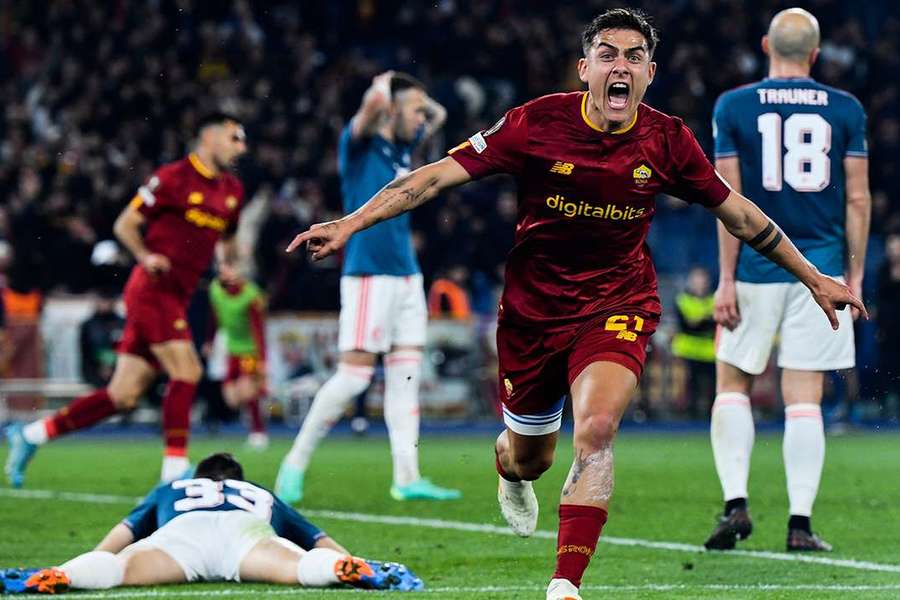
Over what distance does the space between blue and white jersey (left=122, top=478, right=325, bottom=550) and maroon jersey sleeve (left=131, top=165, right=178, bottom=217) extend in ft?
13.7

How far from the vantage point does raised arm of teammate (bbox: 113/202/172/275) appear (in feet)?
33.8

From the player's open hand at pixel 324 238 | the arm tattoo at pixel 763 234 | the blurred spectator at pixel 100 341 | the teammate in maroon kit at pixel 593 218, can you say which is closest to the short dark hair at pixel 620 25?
the teammate in maroon kit at pixel 593 218

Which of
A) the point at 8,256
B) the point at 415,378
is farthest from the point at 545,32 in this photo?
the point at 415,378

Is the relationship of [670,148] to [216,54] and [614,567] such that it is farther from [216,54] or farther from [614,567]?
[216,54]

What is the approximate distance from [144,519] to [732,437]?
283 centimetres

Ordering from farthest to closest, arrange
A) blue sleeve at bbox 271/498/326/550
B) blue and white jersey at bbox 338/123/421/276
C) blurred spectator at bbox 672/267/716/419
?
blurred spectator at bbox 672/267/716/419
blue and white jersey at bbox 338/123/421/276
blue sleeve at bbox 271/498/326/550

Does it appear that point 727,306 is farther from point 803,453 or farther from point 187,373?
point 187,373

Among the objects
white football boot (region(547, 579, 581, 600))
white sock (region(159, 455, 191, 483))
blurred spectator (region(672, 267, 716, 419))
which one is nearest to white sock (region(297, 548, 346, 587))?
white football boot (region(547, 579, 581, 600))

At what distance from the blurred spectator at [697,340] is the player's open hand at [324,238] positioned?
14.4 meters

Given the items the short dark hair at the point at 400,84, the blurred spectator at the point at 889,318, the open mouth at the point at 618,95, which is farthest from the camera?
the blurred spectator at the point at 889,318

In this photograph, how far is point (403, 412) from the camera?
1046cm

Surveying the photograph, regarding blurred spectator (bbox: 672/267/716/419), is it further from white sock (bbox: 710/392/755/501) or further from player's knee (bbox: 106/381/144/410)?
white sock (bbox: 710/392/755/501)

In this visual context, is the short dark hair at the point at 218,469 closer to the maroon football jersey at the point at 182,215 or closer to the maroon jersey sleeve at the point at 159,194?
the maroon football jersey at the point at 182,215

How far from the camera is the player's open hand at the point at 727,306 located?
7852mm
